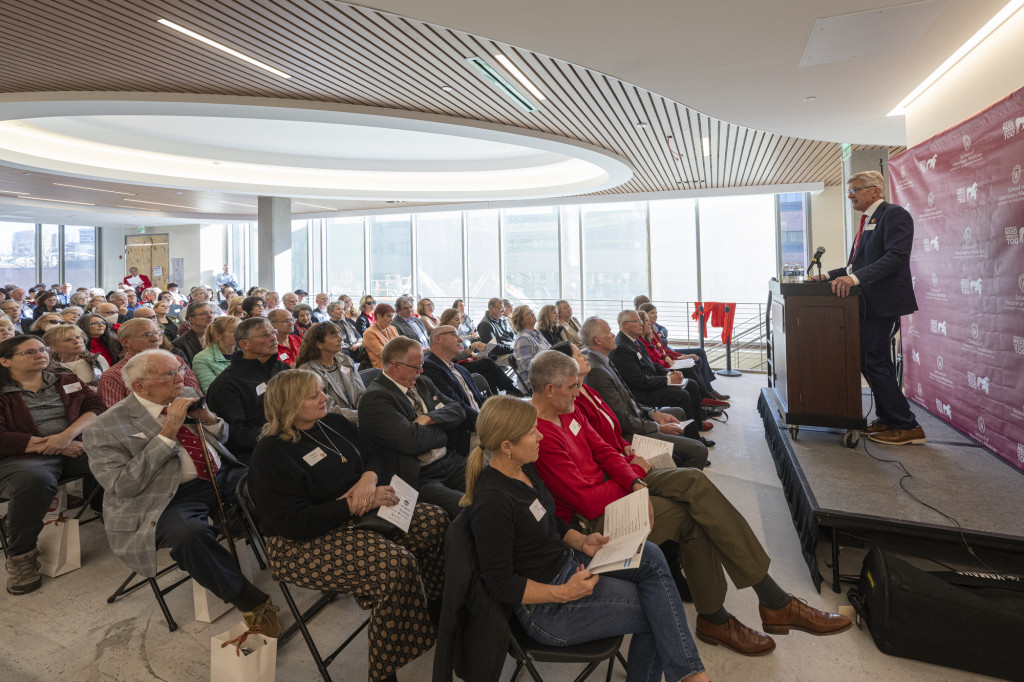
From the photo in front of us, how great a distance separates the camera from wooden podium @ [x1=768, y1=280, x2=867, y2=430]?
3633 millimetres

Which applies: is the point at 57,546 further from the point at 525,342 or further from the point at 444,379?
the point at 525,342

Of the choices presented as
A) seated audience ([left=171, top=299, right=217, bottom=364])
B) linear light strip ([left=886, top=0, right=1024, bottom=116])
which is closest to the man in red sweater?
linear light strip ([left=886, top=0, right=1024, bottom=116])

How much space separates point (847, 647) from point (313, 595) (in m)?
2.48

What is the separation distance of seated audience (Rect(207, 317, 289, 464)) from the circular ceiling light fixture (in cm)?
351

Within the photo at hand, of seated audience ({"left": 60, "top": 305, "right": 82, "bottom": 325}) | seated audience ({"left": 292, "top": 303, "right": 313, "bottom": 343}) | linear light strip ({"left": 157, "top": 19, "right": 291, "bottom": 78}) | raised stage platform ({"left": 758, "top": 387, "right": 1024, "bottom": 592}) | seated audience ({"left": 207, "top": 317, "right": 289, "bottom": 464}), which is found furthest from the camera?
seated audience ({"left": 292, "top": 303, "right": 313, "bottom": 343})

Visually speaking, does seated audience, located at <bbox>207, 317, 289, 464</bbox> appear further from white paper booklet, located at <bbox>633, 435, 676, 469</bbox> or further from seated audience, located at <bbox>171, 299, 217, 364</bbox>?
white paper booklet, located at <bbox>633, 435, 676, 469</bbox>

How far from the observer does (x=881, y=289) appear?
3607 mm

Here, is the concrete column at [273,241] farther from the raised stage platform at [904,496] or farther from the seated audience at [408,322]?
the raised stage platform at [904,496]

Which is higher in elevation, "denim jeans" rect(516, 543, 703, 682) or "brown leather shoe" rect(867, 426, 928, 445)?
"brown leather shoe" rect(867, 426, 928, 445)

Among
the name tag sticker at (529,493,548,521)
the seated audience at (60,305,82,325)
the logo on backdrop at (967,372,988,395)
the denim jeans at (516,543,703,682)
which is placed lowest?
the denim jeans at (516,543,703,682)

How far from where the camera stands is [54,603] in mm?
2838

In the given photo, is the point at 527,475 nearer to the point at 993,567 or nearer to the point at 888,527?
the point at 888,527

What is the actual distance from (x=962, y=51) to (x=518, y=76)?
3342 millimetres

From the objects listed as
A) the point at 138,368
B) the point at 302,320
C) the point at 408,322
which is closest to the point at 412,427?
the point at 138,368
